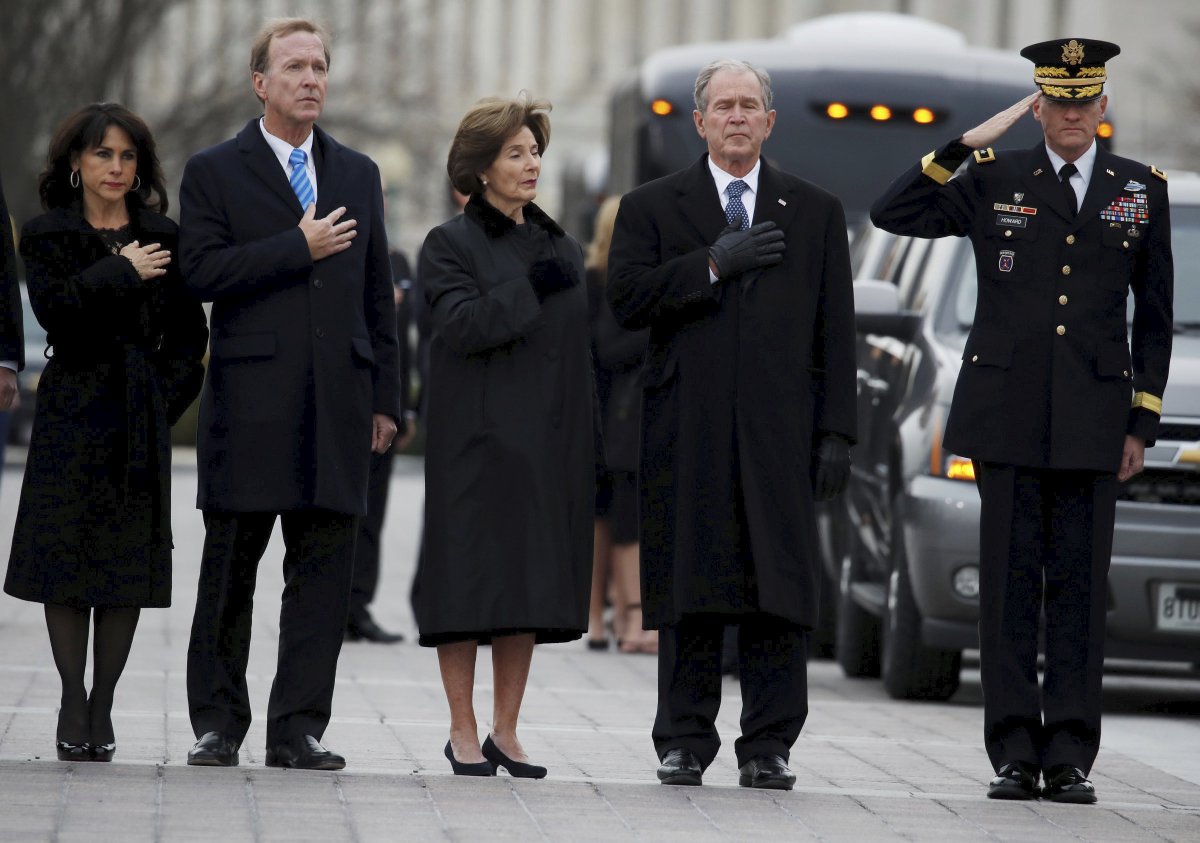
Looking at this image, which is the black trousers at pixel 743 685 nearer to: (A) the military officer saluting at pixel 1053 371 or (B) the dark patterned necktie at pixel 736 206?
(A) the military officer saluting at pixel 1053 371

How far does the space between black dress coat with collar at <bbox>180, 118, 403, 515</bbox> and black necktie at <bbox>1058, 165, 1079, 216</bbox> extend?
6.29 feet

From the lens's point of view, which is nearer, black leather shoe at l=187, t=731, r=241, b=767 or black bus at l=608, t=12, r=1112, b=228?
black leather shoe at l=187, t=731, r=241, b=767

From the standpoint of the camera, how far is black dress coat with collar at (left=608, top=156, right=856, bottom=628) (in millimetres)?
7059

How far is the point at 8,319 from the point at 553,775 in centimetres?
196

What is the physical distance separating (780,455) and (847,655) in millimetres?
4533

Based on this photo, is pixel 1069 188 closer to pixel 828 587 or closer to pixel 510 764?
pixel 510 764

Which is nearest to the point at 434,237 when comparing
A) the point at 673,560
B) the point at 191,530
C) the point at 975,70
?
the point at 673,560

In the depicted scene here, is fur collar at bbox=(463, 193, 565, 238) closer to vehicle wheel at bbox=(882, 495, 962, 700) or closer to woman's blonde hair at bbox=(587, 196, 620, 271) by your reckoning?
vehicle wheel at bbox=(882, 495, 962, 700)

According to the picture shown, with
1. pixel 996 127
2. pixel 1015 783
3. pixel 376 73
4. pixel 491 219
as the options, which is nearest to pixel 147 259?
pixel 491 219

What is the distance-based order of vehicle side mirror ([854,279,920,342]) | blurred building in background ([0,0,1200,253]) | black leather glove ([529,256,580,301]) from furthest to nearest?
blurred building in background ([0,0,1200,253]) → vehicle side mirror ([854,279,920,342]) → black leather glove ([529,256,580,301])

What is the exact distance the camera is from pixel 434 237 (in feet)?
23.5

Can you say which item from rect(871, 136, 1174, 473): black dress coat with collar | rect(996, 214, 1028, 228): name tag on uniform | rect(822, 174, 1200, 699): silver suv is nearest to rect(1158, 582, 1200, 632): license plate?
rect(822, 174, 1200, 699): silver suv

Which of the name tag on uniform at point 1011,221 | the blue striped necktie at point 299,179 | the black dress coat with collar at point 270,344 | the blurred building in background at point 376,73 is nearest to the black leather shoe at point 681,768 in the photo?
the black dress coat with collar at point 270,344

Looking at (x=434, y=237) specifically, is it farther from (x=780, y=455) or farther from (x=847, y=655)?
(x=847, y=655)
